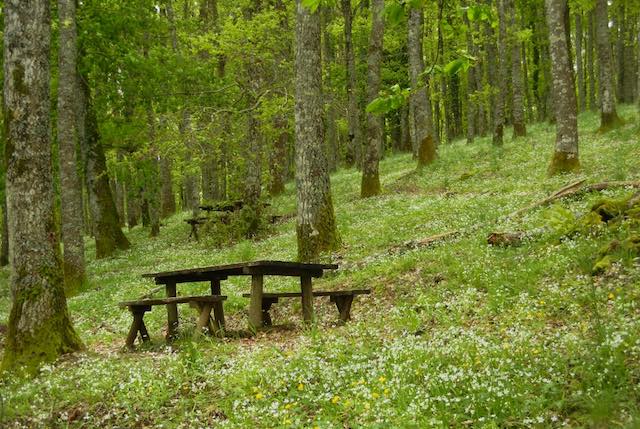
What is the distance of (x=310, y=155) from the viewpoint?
14227 mm

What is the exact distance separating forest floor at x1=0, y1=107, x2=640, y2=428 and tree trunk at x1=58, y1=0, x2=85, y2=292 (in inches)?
151

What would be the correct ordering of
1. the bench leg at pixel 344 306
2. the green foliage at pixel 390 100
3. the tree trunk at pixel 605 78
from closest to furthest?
the green foliage at pixel 390 100 → the bench leg at pixel 344 306 → the tree trunk at pixel 605 78

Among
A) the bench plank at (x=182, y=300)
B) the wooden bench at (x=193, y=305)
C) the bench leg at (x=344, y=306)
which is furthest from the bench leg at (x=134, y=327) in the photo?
the bench leg at (x=344, y=306)

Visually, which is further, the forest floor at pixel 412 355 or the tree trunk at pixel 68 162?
the tree trunk at pixel 68 162

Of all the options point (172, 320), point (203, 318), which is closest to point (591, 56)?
point (172, 320)

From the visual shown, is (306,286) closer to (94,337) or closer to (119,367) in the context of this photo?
(119,367)

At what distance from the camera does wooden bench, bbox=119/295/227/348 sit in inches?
369

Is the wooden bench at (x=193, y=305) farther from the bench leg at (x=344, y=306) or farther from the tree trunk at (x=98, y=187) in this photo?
the tree trunk at (x=98, y=187)

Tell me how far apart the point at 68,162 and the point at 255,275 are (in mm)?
10990

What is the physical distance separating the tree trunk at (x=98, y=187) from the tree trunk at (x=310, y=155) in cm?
1295

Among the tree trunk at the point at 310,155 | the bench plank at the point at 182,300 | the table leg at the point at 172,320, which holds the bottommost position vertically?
the table leg at the point at 172,320

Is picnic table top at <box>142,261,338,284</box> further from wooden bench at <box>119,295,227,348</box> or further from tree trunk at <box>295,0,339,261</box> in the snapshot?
tree trunk at <box>295,0,339,261</box>

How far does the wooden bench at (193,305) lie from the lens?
938 centimetres

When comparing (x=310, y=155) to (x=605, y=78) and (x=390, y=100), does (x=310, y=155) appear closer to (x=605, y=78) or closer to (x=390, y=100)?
(x=390, y=100)
